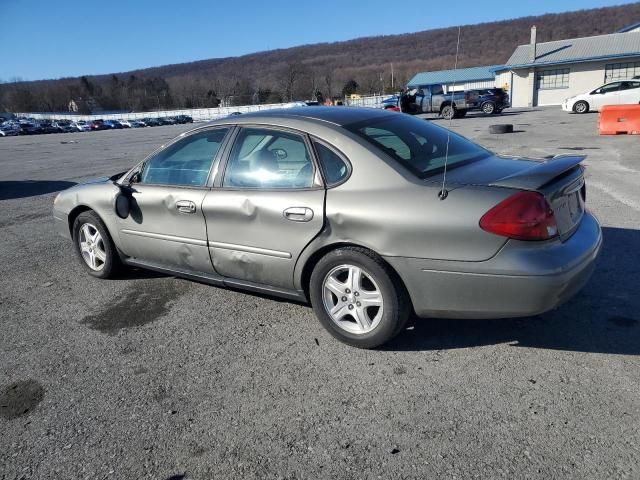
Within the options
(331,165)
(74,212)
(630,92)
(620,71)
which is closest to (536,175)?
(331,165)

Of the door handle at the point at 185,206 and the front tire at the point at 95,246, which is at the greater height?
the door handle at the point at 185,206

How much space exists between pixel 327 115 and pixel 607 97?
90.4 ft

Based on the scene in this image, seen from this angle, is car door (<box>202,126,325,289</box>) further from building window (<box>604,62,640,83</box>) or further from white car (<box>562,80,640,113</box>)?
building window (<box>604,62,640,83</box>)

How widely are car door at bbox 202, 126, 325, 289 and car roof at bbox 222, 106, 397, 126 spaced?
0.49 ft

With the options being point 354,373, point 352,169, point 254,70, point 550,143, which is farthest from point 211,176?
point 254,70

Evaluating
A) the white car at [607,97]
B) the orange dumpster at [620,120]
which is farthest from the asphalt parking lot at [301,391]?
the white car at [607,97]

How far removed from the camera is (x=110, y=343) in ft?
11.8

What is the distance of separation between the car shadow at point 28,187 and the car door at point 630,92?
82.1 feet

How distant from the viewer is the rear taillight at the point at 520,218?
8.95ft

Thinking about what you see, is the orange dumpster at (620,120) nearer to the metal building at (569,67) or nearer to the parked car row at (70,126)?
the metal building at (569,67)

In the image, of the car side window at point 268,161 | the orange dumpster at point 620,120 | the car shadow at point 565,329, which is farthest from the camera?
the orange dumpster at point 620,120

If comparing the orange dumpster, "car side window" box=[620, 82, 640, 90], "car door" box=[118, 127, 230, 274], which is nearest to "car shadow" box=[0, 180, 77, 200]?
"car door" box=[118, 127, 230, 274]

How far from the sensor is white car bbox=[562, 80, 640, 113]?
24719mm

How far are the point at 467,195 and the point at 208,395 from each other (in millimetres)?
1871
